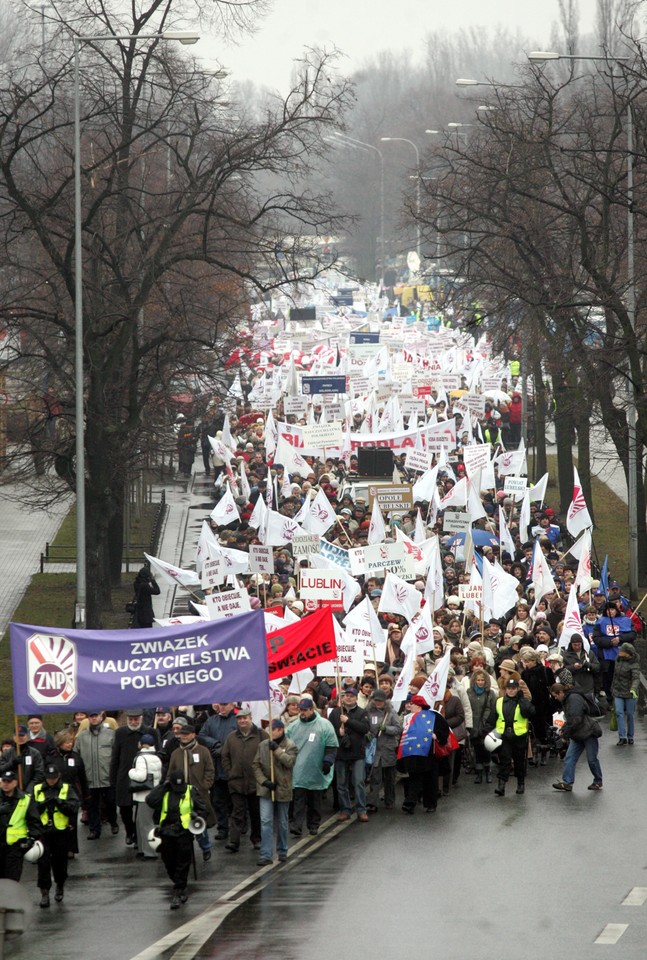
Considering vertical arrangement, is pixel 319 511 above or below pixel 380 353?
below

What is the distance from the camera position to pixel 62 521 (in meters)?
41.2

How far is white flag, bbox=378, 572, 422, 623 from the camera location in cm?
2208

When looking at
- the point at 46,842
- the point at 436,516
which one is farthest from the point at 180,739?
the point at 436,516

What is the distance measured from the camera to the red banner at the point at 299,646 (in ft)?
55.2

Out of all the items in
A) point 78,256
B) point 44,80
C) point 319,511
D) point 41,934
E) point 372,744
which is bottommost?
point 41,934

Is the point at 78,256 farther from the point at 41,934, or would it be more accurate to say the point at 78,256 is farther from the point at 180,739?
the point at 41,934

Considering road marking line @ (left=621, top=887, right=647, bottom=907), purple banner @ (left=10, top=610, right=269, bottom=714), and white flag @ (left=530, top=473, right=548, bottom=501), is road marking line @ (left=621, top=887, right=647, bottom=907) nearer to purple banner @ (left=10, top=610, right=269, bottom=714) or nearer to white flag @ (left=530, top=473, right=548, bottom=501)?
purple banner @ (left=10, top=610, right=269, bottom=714)

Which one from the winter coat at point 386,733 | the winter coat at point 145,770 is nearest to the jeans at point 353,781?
the winter coat at point 386,733

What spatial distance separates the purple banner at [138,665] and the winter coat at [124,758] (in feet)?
4.22

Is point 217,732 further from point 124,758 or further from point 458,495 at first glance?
point 458,495

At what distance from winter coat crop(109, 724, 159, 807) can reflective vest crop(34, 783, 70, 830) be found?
1.36 metres

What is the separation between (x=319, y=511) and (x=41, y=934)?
51.3ft

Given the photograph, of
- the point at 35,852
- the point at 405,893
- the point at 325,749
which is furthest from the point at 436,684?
the point at 35,852

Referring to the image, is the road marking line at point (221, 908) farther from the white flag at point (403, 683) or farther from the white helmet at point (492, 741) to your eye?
the white flag at point (403, 683)
